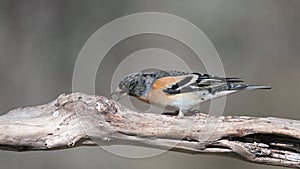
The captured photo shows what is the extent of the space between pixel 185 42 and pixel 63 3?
1.26 meters

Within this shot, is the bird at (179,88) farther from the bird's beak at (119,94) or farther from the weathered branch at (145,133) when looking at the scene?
the weathered branch at (145,133)

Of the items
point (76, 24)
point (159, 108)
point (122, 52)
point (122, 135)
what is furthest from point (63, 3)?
point (122, 135)

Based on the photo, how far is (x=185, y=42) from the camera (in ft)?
19.9

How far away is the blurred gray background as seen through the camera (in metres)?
5.40

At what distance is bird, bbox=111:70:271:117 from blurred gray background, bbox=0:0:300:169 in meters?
2.30

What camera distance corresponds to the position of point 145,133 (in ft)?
8.39

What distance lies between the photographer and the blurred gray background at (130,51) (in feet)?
17.7

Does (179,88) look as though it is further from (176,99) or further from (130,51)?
(130,51)

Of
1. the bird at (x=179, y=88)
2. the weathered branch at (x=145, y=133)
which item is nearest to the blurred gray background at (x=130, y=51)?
the bird at (x=179, y=88)

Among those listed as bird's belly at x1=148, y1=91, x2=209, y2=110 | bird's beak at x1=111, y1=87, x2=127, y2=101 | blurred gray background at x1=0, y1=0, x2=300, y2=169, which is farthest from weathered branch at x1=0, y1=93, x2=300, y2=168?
blurred gray background at x1=0, y1=0, x2=300, y2=169

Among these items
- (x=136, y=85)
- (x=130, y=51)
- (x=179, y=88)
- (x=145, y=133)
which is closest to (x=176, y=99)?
(x=179, y=88)

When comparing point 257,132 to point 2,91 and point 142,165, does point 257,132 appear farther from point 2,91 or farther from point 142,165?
point 2,91

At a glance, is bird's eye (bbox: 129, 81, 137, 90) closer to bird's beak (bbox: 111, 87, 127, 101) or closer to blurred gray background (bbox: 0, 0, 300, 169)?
bird's beak (bbox: 111, 87, 127, 101)

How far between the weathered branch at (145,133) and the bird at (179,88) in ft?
1.55
